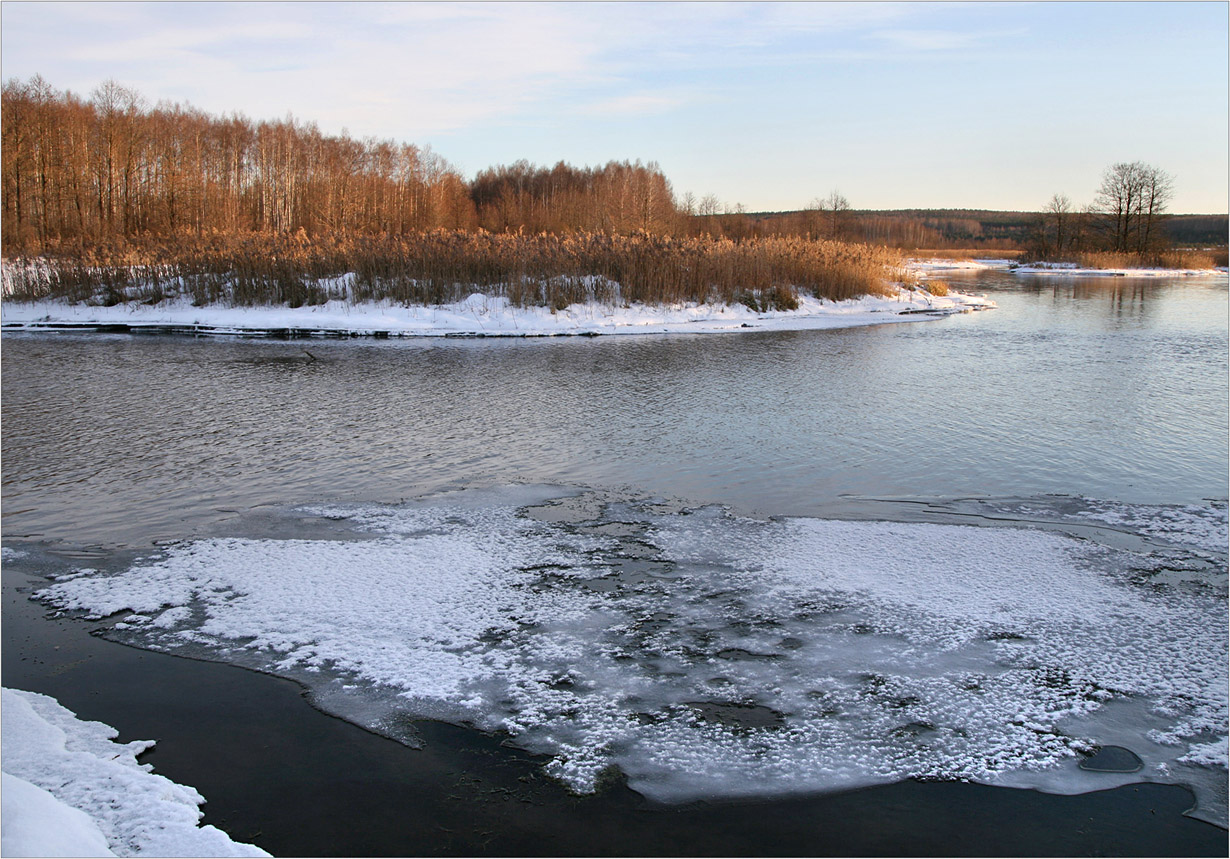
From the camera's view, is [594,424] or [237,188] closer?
[594,424]

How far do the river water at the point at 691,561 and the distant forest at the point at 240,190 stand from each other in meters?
17.5

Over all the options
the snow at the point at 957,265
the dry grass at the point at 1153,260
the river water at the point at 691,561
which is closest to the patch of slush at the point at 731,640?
the river water at the point at 691,561

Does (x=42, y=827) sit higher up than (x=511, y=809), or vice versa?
(x=42, y=827)

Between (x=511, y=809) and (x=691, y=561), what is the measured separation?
8.50ft

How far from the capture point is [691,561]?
5.46 m

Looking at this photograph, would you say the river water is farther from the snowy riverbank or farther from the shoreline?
the snowy riverbank

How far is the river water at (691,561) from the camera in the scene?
3.65 meters

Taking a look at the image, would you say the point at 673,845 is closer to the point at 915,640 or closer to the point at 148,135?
the point at 915,640

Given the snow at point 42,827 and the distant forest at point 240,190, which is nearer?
the snow at point 42,827

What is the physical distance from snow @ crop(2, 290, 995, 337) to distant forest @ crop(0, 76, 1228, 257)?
3.13 metres

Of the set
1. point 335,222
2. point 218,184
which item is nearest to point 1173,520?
point 335,222

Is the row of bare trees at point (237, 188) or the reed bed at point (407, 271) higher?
the row of bare trees at point (237, 188)

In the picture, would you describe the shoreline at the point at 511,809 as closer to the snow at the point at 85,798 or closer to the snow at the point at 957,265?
the snow at the point at 85,798

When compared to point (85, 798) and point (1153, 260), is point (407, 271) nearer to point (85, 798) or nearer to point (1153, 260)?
point (85, 798)
